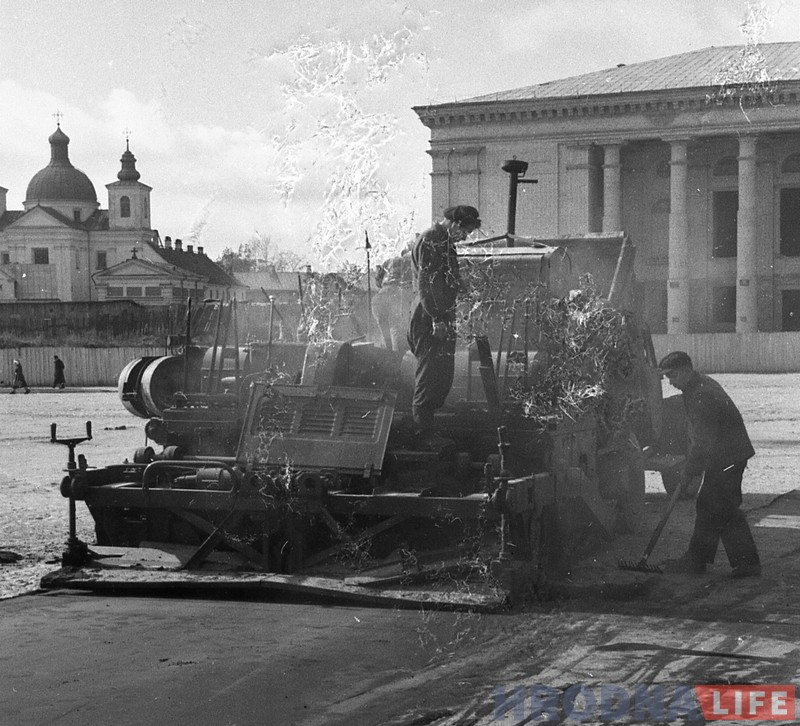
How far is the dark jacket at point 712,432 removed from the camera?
10383 millimetres

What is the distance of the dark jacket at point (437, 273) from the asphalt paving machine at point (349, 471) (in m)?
0.45

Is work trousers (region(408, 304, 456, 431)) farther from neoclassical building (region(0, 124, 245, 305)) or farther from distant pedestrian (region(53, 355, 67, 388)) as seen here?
neoclassical building (region(0, 124, 245, 305))

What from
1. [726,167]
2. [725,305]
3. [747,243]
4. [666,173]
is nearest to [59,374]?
[666,173]

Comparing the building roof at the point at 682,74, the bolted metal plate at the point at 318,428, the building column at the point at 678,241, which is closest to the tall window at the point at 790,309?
the building column at the point at 678,241

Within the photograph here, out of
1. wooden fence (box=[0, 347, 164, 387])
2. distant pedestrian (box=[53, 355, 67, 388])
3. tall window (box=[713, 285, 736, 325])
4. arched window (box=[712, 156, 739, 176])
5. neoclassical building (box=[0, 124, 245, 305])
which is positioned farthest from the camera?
neoclassical building (box=[0, 124, 245, 305])

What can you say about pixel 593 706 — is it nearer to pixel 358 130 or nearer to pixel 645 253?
pixel 358 130

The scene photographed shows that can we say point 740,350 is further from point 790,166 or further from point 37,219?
point 37,219

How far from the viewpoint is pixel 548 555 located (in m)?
9.88

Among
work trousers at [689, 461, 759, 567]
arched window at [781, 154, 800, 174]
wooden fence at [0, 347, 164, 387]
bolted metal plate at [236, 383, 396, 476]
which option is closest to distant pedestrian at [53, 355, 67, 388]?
wooden fence at [0, 347, 164, 387]

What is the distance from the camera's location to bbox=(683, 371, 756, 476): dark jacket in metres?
10.4

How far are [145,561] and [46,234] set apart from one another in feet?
270

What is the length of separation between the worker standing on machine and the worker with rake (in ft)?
7.05

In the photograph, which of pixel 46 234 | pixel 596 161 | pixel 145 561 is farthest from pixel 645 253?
pixel 145 561

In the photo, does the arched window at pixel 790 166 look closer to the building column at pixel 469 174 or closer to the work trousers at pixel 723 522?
the building column at pixel 469 174
